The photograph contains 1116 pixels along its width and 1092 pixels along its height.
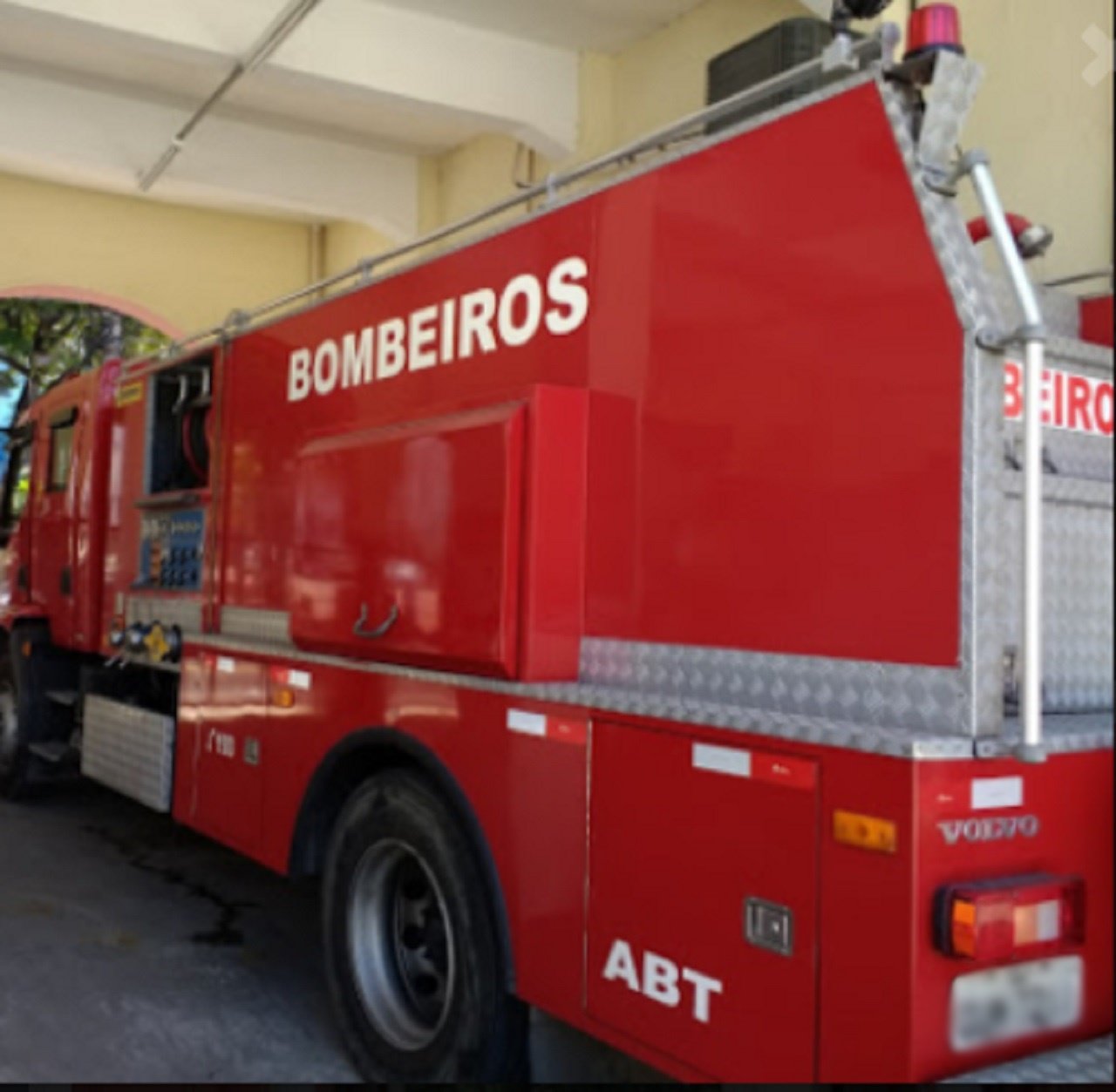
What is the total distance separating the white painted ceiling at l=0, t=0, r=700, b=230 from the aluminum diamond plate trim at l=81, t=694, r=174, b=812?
419cm

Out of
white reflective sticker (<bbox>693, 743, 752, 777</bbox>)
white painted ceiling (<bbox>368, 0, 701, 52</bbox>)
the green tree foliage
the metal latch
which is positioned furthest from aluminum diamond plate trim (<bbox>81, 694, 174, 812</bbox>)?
the green tree foliage

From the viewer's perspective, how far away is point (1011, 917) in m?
2.15

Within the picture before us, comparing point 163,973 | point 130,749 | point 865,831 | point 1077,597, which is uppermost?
point 1077,597

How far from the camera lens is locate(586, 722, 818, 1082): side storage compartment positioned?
2342mm

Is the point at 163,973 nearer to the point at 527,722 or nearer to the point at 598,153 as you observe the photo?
the point at 527,722

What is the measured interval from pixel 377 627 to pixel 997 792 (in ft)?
6.52

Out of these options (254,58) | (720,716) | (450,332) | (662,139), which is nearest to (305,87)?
(254,58)

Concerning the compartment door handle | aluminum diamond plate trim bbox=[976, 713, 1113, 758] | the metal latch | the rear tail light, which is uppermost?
the compartment door handle

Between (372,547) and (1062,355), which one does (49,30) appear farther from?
(1062,355)

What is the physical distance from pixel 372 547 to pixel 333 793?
0.93 metres

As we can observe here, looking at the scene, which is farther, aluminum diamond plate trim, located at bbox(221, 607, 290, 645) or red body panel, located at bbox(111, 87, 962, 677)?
aluminum diamond plate trim, located at bbox(221, 607, 290, 645)

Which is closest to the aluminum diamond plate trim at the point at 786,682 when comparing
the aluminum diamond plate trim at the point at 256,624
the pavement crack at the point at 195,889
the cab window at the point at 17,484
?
the aluminum diamond plate trim at the point at 256,624

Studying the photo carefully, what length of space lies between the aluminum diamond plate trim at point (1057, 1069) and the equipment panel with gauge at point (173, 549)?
161 inches

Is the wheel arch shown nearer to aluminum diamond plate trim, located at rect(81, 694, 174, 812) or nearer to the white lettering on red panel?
aluminum diamond plate trim, located at rect(81, 694, 174, 812)
